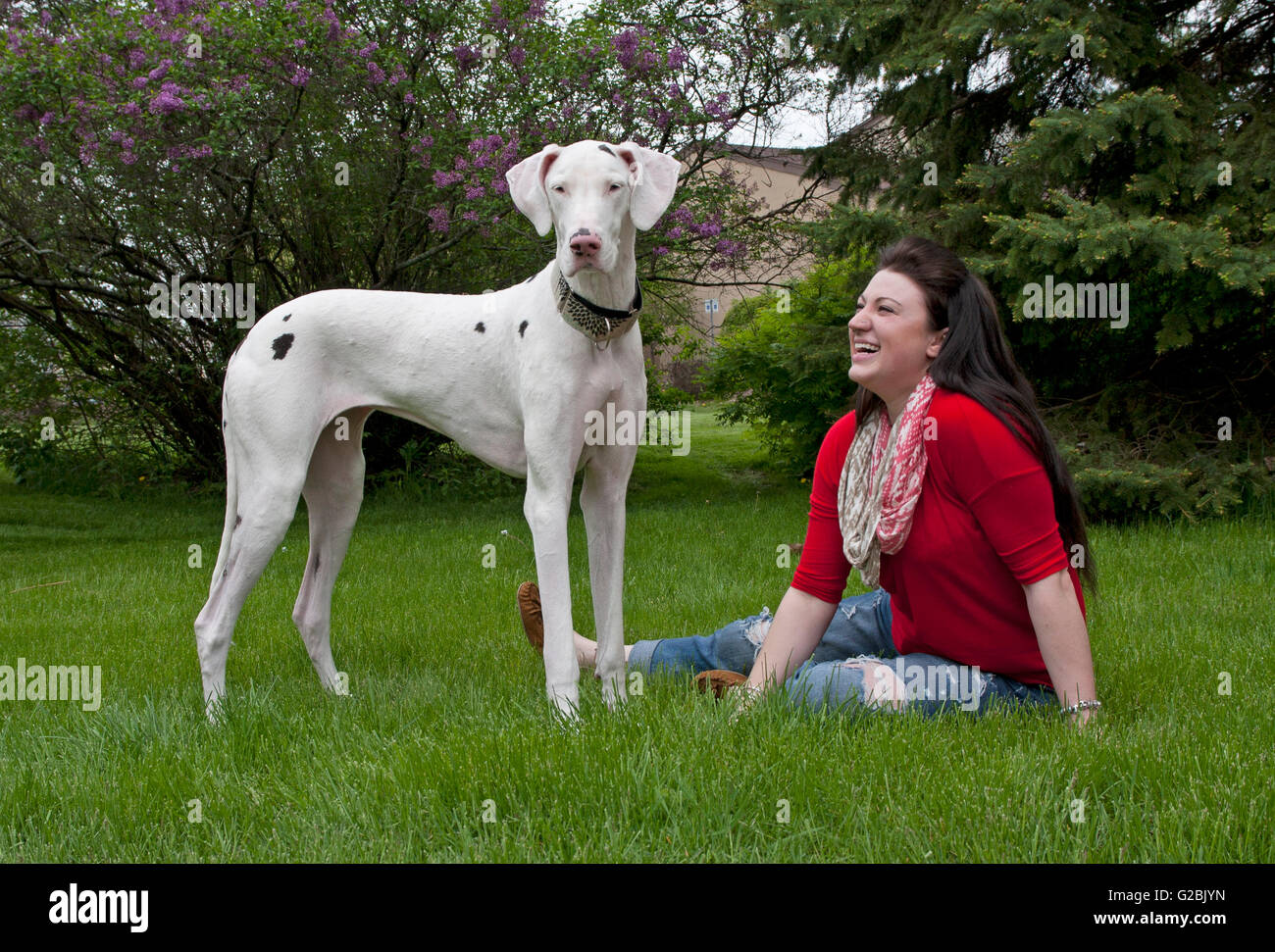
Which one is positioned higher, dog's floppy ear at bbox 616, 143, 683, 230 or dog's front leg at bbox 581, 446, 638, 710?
dog's floppy ear at bbox 616, 143, 683, 230

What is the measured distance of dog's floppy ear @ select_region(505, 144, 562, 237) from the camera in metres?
3.19

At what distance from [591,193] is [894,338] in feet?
3.45

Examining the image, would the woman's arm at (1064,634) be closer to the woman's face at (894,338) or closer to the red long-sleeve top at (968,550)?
the red long-sleeve top at (968,550)

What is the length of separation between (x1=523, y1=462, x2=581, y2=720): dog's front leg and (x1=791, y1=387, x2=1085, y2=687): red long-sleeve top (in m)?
0.79

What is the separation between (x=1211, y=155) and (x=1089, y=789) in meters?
6.04

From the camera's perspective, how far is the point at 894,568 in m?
3.26

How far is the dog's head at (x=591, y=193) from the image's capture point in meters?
2.98

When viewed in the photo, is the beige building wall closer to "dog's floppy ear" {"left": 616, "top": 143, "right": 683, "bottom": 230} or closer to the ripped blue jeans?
"dog's floppy ear" {"left": 616, "top": 143, "right": 683, "bottom": 230}

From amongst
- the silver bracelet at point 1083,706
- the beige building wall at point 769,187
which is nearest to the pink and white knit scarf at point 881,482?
the silver bracelet at point 1083,706

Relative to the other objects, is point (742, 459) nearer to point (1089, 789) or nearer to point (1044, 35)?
point (1044, 35)

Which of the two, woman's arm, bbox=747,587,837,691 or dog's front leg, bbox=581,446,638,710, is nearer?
woman's arm, bbox=747,587,837,691

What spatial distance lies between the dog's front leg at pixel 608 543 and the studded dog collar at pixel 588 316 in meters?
0.44

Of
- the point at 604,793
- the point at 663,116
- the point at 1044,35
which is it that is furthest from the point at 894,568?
the point at 663,116

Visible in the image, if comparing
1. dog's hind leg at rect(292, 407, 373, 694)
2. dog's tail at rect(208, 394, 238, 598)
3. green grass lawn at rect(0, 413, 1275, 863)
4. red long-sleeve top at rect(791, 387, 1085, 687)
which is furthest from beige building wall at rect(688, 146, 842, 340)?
dog's tail at rect(208, 394, 238, 598)
